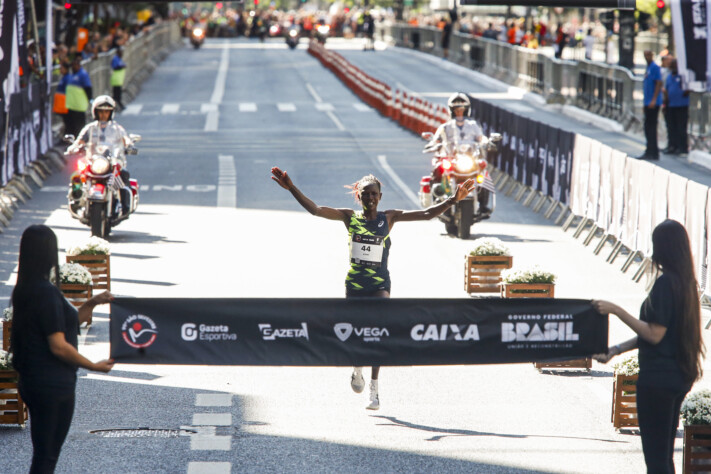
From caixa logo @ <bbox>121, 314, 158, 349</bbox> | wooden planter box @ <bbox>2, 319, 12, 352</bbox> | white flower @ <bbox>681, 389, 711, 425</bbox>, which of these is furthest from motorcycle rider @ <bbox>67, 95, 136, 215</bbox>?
white flower @ <bbox>681, 389, 711, 425</bbox>

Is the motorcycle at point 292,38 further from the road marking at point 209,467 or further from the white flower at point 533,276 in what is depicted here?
the road marking at point 209,467

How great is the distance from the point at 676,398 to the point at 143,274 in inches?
393

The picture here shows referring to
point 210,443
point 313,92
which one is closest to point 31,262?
point 210,443

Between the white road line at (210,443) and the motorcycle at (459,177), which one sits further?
the motorcycle at (459,177)

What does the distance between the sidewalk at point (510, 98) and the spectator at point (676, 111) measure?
330 mm

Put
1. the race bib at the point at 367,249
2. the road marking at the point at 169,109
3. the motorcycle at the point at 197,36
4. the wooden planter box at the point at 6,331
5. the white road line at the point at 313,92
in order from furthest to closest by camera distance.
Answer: the motorcycle at the point at 197,36 < the white road line at the point at 313,92 < the road marking at the point at 169,109 < the wooden planter box at the point at 6,331 < the race bib at the point at 367,249

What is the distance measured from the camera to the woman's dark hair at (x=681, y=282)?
7.42 m

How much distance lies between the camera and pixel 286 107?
45.8 meters

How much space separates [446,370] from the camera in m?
11.6

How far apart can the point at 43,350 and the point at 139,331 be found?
1428 mm

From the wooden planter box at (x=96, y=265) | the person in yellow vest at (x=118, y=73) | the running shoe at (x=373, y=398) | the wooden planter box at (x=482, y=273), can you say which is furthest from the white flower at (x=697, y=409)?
the person in yellow vest at (x=118, y=73)

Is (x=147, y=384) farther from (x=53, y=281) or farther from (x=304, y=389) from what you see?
(x=53, y=281)

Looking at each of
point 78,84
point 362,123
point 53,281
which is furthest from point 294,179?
point 53,281

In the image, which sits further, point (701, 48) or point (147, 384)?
point (701, 48)
